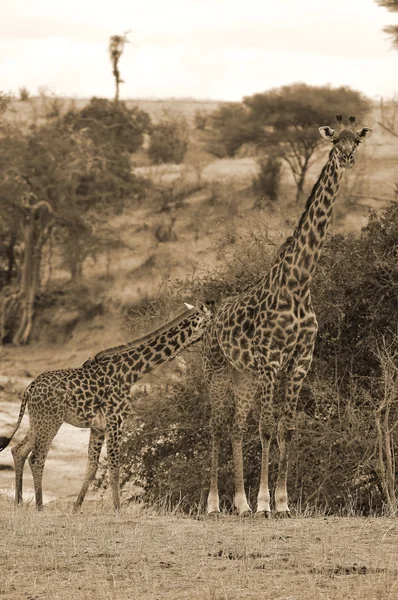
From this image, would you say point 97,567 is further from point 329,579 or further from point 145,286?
point 145,286

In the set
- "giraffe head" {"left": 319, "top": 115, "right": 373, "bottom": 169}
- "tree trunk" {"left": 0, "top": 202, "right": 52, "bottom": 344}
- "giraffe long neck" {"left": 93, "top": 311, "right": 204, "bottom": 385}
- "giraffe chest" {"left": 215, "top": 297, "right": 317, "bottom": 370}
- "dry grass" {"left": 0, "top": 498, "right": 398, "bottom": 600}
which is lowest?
"tree trunk" {"left": 0, "top": 202, "right": 52, "bottom": 344}

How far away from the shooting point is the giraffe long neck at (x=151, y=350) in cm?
1182

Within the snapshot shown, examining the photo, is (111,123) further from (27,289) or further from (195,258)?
(27,289)

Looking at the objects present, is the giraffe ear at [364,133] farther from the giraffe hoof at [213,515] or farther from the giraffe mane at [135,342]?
the giraffe hoof at [213,515]

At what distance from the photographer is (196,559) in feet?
26.1

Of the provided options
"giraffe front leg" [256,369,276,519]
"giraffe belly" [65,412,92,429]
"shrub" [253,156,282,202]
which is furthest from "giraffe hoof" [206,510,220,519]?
"shrub" [253,156,282,202]

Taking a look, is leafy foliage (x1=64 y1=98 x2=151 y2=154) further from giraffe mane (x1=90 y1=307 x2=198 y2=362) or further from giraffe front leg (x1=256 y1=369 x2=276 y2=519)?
giraffe front leg (x1=256 y1=369 x2=276 y2=519)

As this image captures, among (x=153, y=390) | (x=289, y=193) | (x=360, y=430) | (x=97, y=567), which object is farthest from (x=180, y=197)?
(x=97, y=567)

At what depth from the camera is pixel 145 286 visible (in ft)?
116

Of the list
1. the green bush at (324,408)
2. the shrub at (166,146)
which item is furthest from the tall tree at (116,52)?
the green bush at (324,408)

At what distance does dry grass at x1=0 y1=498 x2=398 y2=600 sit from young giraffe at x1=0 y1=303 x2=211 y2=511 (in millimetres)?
1438

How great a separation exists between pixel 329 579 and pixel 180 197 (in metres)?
36.0

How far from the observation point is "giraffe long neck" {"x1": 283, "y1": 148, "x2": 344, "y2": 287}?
10836mm

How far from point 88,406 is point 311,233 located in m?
2.80
